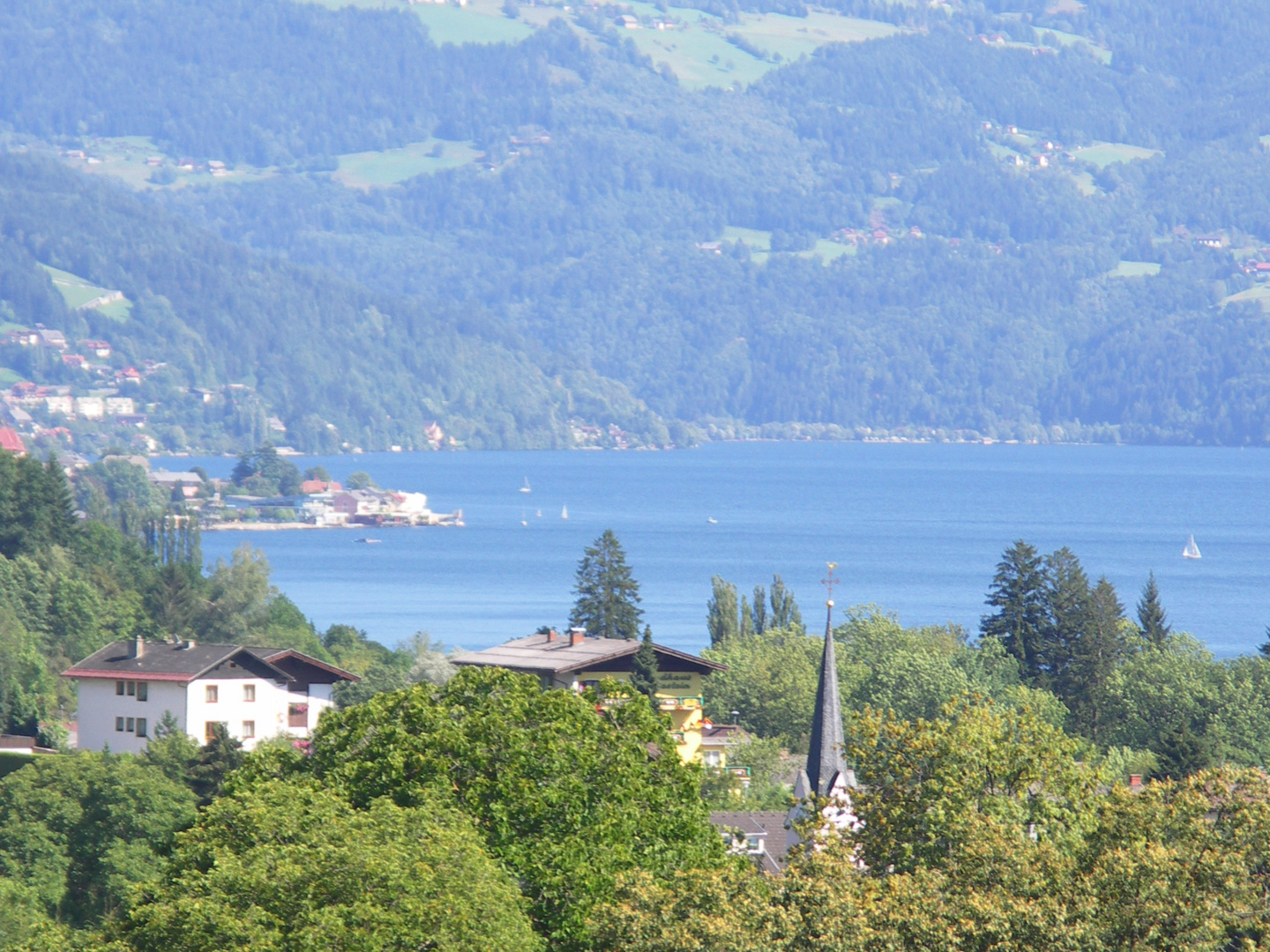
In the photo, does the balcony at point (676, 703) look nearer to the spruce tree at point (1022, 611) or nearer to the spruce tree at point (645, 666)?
the spruce tree at point (645, 666)

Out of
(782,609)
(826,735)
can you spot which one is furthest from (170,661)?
(782,609)

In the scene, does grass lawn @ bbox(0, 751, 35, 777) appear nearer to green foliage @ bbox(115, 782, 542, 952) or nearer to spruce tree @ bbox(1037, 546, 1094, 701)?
green foliage @ bbox(115, 782, 542, 952)

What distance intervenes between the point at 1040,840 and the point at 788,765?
104ft

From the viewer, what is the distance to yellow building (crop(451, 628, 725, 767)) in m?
51.6

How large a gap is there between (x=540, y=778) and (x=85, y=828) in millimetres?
20687

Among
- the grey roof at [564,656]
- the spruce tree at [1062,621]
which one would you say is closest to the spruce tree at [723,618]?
the spruce tree at [1062,621]

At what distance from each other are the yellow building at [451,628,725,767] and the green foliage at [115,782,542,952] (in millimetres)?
28800

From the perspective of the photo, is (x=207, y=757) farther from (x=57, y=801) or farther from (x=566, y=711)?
(x=566, y=711)

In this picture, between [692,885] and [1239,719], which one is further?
[1239,719]

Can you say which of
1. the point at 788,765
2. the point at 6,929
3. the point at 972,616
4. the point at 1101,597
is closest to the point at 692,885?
the point at 6,929

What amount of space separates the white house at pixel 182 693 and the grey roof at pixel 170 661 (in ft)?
0.08

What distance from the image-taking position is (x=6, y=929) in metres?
32.9

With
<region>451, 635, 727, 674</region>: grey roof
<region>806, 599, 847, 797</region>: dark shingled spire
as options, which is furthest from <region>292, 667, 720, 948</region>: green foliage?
<region>451, 635, 727, 674</region>: grey roof

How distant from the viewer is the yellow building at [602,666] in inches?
2030
